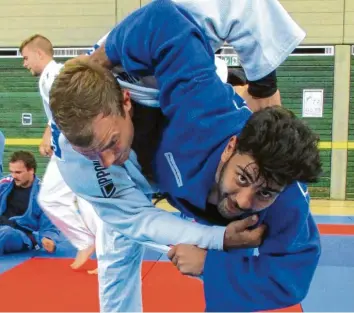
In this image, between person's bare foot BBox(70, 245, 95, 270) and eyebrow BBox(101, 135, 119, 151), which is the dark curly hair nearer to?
eyebrow BBox(101, 135, 119, 151)

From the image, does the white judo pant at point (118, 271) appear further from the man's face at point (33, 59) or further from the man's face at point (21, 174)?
the man's face at point (21, 174)

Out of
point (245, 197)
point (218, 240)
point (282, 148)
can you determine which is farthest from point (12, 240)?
point (282, 148)

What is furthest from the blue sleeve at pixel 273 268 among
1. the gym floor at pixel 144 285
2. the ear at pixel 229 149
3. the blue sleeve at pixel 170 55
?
the gym floor at pixel 144 285

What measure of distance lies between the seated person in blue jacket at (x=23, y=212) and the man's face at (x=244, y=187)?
361 cm

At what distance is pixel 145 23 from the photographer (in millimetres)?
1736

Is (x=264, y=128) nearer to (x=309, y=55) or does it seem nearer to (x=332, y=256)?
(x=332, y=256)

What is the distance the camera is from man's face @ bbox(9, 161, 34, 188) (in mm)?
5066

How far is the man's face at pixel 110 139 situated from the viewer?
1623mm

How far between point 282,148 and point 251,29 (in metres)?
0.63

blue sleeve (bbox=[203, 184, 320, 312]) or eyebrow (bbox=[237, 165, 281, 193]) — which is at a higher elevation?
eyebrow (bbox=[237, 165, 281, 193])

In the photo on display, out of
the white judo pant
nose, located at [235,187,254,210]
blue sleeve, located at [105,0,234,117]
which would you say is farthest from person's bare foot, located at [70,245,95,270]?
nose, located at [235,187,254,210]

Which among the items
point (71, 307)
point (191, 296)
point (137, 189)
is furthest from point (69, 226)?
point (137, 189)

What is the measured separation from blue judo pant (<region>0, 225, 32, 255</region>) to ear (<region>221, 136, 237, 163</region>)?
12.0 ft

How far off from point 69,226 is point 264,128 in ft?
9.58
